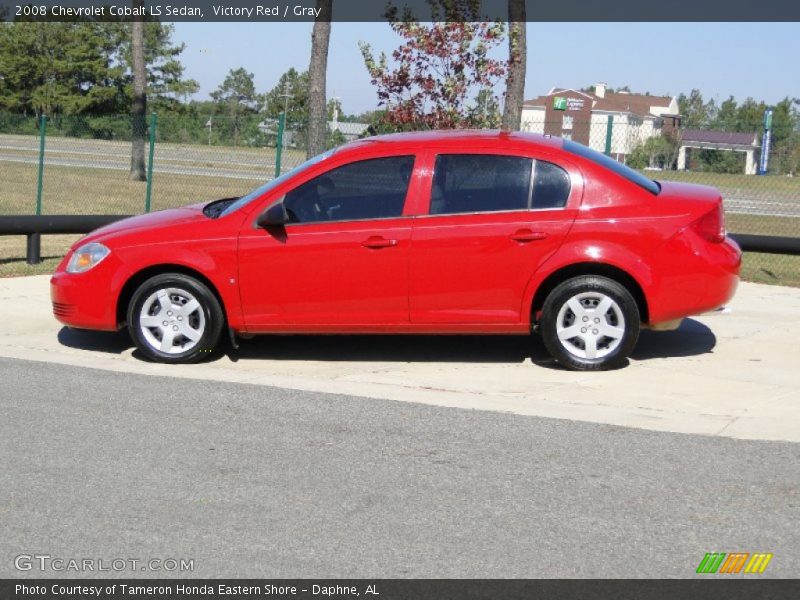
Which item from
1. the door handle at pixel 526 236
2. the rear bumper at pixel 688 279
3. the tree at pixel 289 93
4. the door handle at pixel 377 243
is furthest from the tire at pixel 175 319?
the tree at pixel 289 93

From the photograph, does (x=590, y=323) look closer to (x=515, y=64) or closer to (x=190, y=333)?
(x=190, y=333)

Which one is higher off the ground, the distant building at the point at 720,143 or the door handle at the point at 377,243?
the distant building at the point at 720,143

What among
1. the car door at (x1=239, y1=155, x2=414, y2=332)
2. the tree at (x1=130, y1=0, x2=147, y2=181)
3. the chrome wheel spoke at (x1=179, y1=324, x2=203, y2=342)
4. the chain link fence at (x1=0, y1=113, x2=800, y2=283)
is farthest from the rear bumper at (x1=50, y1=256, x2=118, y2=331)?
the tree at (x1=130, y1=0, x2=147, y2=181)

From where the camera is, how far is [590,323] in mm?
8258

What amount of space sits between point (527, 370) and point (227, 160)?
618 inches

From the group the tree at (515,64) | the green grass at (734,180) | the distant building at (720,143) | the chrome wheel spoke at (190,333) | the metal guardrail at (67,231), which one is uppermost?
the tree at (515,64)

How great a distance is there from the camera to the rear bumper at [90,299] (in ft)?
28.2

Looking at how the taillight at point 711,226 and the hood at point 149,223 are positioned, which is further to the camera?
the hood at point 149,223

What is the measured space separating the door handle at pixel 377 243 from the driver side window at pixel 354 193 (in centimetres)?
19

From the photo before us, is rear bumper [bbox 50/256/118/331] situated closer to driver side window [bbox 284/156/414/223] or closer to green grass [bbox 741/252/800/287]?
driver side window [bbox 284/156/414/223]

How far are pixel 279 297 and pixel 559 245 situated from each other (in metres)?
2.02

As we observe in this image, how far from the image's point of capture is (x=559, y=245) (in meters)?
8.21
